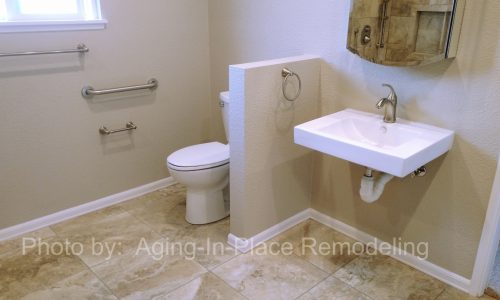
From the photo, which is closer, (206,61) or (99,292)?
(99,292)

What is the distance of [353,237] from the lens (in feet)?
8.24

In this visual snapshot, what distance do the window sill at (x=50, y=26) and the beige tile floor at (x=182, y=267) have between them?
117 centimetres

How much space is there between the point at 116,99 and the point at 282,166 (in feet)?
3.83

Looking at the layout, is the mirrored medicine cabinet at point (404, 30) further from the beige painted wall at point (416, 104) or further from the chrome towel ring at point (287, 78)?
the chrome towel ring at point (287, 78)

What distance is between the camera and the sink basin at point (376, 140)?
170cm

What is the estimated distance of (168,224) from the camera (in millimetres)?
2637

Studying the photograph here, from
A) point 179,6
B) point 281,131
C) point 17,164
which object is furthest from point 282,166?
point 17,164

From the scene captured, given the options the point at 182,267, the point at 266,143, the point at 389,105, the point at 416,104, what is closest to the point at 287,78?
the point at 266,143

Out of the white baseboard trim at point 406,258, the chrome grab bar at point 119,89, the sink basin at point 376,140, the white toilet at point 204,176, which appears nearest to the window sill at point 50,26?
the chrome grab bar at point 119,89

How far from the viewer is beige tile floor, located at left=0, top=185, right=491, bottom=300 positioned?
6.70 ft

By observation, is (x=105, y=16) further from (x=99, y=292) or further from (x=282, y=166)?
(x=99, y=292)

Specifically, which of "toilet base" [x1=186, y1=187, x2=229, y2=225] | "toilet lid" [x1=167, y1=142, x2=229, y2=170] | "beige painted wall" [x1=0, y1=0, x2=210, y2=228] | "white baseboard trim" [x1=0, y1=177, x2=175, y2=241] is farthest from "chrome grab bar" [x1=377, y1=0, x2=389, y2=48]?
"white baseboard trim" [x1=0, y1=177, x2=175, y2=241]

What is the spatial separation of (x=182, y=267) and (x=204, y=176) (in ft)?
1.78

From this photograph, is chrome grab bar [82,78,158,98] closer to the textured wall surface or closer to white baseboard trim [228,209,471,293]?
the textured wall surface
